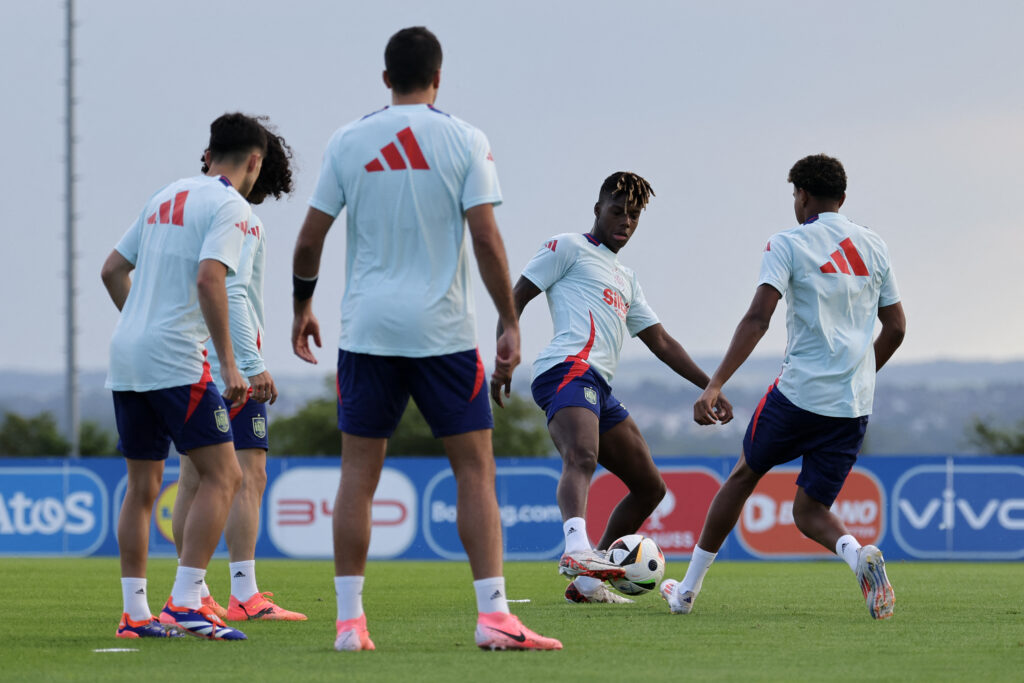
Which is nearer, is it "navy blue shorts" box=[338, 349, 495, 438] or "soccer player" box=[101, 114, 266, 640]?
"navy blue shorts" box=[338, 349, 495, 438]

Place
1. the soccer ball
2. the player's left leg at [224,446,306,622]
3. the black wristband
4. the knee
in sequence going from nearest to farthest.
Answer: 1. the black wristband
2. the player's left leg at [224,446,306,622]
3. the soccer ball
4. the knee

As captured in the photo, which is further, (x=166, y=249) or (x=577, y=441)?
(x=577, y=441)

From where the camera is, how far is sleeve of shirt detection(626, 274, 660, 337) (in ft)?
29.0

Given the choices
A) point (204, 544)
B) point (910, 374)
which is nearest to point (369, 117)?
point (204, 544)

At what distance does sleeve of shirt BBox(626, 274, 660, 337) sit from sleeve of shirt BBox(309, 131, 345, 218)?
12.2 feet

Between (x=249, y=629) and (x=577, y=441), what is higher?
(x=577, y=441)

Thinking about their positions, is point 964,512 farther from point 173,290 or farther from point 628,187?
point 173,290

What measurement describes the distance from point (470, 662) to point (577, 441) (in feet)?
10.0

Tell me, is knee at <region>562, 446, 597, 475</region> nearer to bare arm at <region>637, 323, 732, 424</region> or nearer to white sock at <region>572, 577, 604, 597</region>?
white sock at <region>572, 577, 604, 597</region>

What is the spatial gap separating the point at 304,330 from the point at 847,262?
2.93 meters

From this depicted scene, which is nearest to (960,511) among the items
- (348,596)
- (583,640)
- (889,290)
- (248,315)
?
(889,290)

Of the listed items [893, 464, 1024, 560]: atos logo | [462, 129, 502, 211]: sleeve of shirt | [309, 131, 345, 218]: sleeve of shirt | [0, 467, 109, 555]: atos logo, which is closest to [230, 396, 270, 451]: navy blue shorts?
[309, 131, 345, 218]: sleeve of shirt

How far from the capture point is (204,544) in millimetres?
5980

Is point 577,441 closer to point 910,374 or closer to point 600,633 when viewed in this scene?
point 600,633
